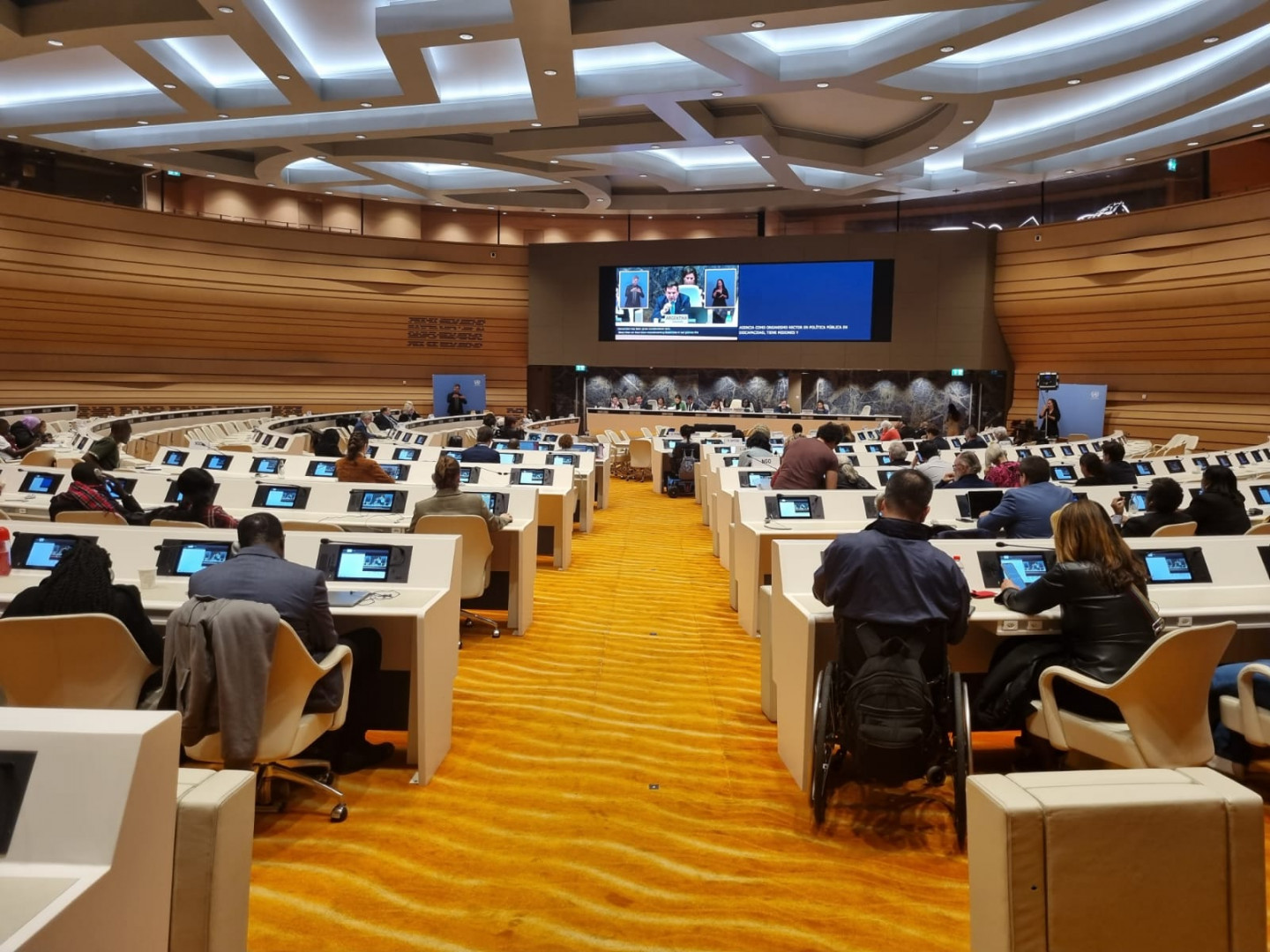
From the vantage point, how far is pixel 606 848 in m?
3.39

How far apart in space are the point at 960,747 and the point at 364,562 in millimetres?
2767

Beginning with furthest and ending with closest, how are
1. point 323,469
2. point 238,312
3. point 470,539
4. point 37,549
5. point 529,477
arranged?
point 238,312
point 529,477
point 323,469
point 470,539
point 37,549

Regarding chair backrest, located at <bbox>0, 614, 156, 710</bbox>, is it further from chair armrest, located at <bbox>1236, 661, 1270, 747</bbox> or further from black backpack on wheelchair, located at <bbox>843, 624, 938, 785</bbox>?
chair armrest, located at <bbox>1236, 661, 1270, 747</bbox>

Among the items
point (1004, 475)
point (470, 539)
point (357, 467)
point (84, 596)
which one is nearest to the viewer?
point (84, 596)

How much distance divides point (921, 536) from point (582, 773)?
1.81 m

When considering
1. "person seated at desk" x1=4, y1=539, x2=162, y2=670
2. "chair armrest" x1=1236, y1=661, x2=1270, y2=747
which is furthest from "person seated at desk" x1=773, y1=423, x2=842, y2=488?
"person seated at desk" x1=4, y1=539, x2=162, y2=670

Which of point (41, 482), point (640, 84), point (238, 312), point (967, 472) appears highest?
point (640, 84)

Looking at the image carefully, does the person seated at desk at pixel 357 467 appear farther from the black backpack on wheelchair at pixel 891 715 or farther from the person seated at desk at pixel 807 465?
the black backpack on wheelchair at pixel 891 715

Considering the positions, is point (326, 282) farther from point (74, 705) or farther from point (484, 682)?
point (74, 705)

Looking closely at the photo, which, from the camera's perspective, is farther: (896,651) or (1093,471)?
(1093,471)

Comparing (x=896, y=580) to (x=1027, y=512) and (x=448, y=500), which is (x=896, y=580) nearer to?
(x=1027, y=512)

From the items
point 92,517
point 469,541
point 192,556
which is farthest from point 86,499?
point 469,541

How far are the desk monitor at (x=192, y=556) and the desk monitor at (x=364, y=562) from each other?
46 cm

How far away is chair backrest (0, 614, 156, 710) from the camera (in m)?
3.09
